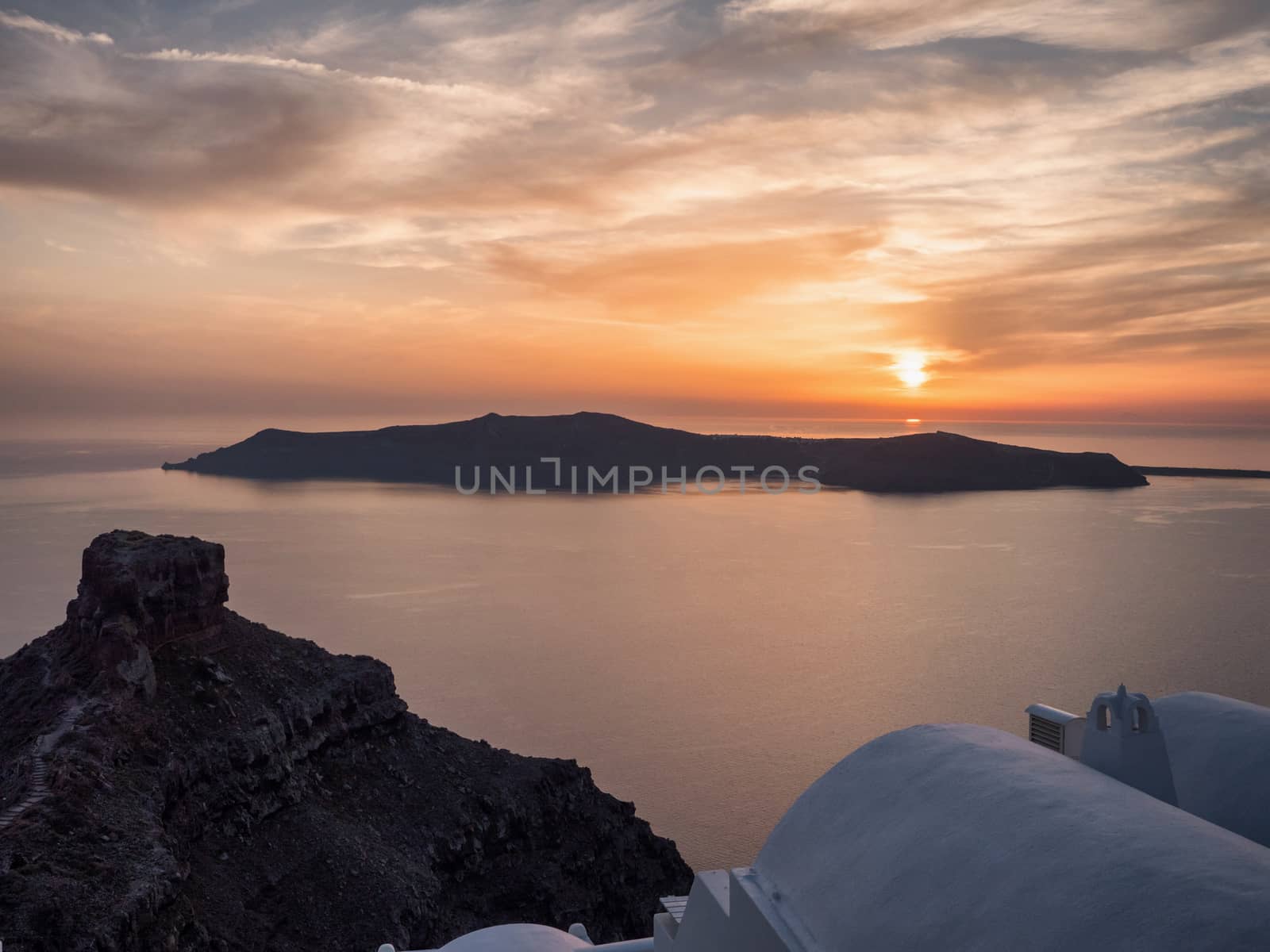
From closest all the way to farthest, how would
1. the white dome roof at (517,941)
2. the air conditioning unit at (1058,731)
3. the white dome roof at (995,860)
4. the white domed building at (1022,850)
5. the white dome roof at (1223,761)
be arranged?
the white dome roof at (995,860) → the white domed building at (1022,850) → the white dome roof at (1223,761) → the air conditioning unit at (1058,731) → the white dome roof at (517,941)

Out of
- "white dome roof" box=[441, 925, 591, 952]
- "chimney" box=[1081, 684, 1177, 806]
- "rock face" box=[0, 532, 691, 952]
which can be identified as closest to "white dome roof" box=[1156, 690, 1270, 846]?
"chimney" box=[1081, 684, 1177, 806]

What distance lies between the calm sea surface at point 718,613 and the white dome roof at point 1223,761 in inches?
1207

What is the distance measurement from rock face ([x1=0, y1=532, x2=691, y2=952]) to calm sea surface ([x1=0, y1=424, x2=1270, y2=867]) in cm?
1158

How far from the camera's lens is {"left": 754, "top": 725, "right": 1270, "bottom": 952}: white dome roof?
7691mm

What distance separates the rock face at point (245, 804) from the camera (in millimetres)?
21016

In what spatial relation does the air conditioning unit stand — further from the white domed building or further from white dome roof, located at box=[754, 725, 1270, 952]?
white dome roof, located at box=[754, 725, 1270, 952]

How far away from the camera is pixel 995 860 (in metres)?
9.01

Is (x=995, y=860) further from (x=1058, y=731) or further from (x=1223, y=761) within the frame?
(x=1223, y=761)

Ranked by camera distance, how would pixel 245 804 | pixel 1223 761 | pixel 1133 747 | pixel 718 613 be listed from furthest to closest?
pixel 718 613 → pixel 245 804 → pixel 1223 761 → pixel 1133 747

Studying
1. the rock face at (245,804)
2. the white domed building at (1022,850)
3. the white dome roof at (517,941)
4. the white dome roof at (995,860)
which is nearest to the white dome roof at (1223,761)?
the white domed building at (1022,850)

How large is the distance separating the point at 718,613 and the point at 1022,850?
275 ft

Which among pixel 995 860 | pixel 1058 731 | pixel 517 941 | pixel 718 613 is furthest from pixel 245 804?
pixel 718 613

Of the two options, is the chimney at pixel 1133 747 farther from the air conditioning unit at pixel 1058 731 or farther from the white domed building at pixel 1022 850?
the air conditioning unit at pixel 1058 731

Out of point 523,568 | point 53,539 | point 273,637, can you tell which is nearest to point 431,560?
point 523,568
